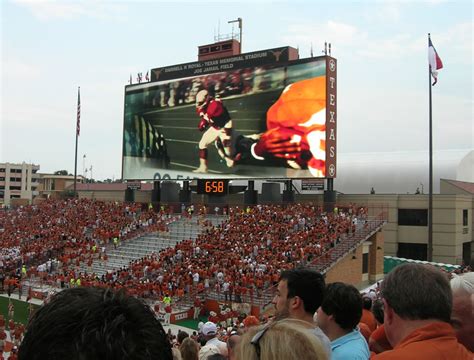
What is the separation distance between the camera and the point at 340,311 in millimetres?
3533

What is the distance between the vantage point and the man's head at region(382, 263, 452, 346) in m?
2.34

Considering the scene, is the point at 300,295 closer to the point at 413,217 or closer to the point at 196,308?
the point at 196,308

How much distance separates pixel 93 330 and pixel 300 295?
2649 mm

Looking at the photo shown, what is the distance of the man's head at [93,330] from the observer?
121 centimetres

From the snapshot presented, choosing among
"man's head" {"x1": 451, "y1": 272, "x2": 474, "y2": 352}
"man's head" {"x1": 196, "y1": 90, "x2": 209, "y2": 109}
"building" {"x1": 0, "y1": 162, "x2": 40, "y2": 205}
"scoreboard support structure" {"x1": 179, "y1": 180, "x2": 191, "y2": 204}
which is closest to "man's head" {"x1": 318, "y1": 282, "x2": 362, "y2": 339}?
"man's head" {"x1": 451, "y1": 272, "x2": 474, "y2": 352}

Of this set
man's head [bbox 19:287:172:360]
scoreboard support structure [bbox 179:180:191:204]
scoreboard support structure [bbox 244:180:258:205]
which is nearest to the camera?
man's head [bbox 19:287:172:360]

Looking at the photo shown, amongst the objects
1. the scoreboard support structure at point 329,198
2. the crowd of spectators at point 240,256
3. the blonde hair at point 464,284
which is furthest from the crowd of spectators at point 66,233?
the blonde hair at point 464,284

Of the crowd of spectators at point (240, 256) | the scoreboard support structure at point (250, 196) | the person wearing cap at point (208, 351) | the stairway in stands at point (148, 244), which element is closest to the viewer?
the person wearing cap at point (208, 351)

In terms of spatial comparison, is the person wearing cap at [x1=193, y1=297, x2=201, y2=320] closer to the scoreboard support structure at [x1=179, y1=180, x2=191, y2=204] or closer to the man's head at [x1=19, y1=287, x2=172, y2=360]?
the scoreboard support structure at [x1=179, y1=180, x2=191, y2=204]

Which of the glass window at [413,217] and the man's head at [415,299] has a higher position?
the man's head at [415,299]

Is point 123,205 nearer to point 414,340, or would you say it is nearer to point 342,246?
point 342,246

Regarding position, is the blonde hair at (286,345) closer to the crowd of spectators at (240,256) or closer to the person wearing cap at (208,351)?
the person wearing cap at (208,351)

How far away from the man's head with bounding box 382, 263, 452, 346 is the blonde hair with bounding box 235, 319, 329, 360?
75 cm

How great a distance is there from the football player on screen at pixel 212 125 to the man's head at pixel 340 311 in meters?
25.9
